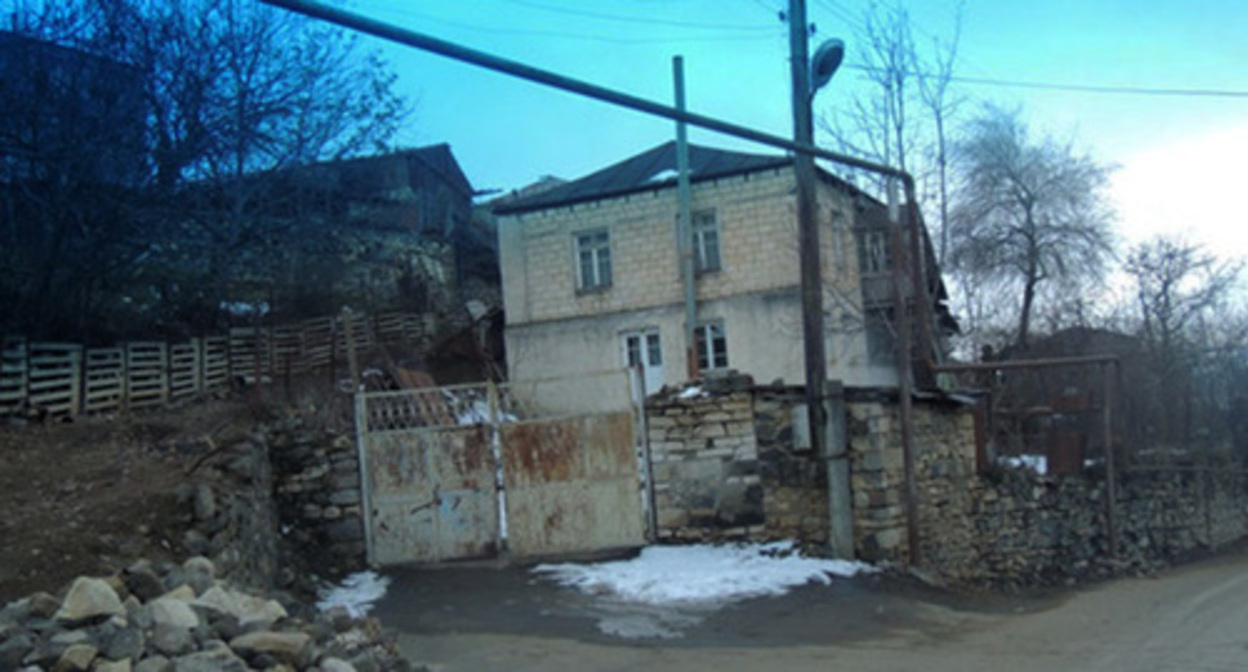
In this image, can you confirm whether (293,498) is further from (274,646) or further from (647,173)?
(647,173)

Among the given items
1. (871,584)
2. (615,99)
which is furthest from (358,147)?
(615,99)

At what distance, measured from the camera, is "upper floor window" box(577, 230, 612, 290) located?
27984 mm

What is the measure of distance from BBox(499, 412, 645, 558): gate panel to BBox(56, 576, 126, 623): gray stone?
7.13 m

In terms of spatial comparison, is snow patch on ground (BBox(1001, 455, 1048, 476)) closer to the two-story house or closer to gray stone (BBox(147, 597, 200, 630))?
the two-story house

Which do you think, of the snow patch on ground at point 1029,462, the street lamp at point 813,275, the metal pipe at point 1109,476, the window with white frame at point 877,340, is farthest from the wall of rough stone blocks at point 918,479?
the window with white frame at point 877,340

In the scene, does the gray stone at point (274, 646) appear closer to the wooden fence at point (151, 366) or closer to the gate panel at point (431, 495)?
the gate panel at point (431, 495)

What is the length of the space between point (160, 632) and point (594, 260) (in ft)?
75.2

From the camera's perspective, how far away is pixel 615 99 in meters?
6.59

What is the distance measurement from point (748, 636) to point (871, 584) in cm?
267

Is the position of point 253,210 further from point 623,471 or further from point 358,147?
point 623,471

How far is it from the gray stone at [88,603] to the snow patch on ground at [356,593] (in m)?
5.38

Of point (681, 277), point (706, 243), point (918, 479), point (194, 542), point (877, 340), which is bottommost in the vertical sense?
point (918, 479)

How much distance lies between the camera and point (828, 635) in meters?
9.88

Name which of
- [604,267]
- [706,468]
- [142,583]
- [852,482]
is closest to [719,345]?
[604,267]
